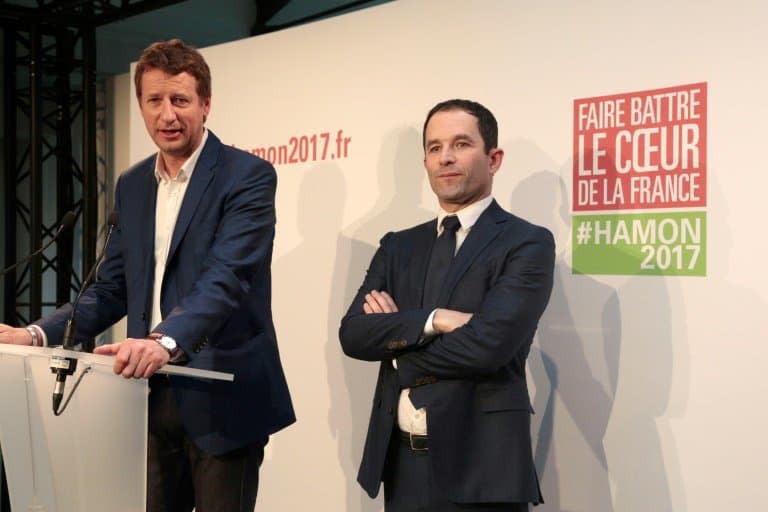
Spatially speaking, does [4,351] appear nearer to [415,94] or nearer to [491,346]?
[491,346]

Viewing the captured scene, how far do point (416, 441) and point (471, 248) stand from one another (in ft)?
1.98

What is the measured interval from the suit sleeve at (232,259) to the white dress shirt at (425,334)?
1.96 feet

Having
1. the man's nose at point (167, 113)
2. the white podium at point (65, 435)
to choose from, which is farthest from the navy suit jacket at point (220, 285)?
the white podium at point (65, 435)

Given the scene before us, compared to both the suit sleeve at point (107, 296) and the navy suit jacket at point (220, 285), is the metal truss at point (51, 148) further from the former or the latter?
the navy suit jacket at point (220, 285)

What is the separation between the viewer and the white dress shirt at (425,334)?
9.12 ft

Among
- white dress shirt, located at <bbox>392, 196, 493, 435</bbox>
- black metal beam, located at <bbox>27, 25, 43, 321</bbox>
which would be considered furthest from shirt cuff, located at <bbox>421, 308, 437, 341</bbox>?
black metal beam, located at <bbox>27, 25, 43, 321</bbox>

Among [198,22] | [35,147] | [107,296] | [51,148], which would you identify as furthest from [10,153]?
[107,296]

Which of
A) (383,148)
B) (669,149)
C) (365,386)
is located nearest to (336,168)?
(383,148)

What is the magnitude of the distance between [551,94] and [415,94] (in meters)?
0.71

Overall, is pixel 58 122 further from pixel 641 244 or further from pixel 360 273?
pixel 641 244

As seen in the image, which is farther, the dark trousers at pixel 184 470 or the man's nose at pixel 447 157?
Answer: the man's nose at pixel 447 157

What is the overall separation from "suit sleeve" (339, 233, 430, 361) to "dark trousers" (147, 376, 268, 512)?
518 mm

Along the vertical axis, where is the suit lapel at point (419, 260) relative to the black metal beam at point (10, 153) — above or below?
below

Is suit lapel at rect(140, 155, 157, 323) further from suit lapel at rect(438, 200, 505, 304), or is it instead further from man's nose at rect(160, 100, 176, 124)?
suit lapel at rect(438, 200, 505, 304)
